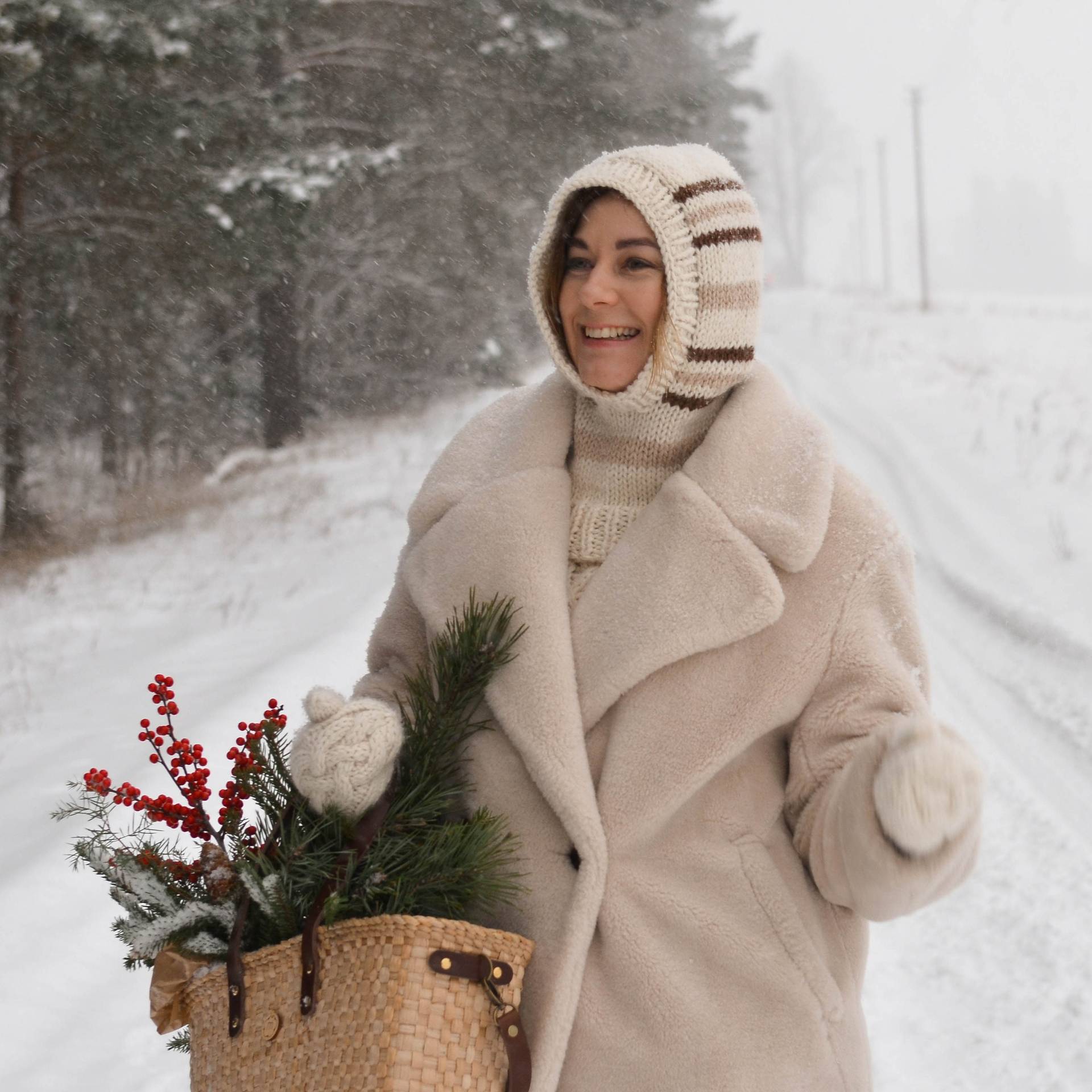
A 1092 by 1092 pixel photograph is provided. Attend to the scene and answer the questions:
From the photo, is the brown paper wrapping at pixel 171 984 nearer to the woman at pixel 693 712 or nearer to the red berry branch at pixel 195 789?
the red berry branch at pixel 195 789

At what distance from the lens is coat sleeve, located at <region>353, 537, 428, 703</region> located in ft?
6.65

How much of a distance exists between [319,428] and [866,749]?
595 inches

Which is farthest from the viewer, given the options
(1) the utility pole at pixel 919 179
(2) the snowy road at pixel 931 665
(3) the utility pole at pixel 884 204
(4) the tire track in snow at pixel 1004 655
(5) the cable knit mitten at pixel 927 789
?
(3) the utility pole at pixel 884 204

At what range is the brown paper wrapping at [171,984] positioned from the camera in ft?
5.21

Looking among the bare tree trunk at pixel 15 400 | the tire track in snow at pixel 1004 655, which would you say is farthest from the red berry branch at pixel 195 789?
the bare tree trunk at pixel 15 400

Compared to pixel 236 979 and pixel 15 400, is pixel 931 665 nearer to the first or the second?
pixel 236 979

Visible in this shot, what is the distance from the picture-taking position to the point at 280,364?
1393 centimetres

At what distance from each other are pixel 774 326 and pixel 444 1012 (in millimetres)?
25816

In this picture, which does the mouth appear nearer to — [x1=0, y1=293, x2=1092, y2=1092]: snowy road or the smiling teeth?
the smiling teeth

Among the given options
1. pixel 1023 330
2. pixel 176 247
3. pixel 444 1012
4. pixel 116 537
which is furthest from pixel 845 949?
A: pixel 1023 330

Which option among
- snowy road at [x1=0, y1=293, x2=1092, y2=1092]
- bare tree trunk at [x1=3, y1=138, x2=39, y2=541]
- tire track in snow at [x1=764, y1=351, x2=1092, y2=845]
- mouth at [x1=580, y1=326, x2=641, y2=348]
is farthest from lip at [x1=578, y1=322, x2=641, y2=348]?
bare tree trunk at [x1=3, y1=138, x2=39, y2=541]

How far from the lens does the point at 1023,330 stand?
22.3 m

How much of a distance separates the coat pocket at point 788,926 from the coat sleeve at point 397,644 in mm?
679

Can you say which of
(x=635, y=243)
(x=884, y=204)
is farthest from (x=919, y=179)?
(x=635, y=243)
